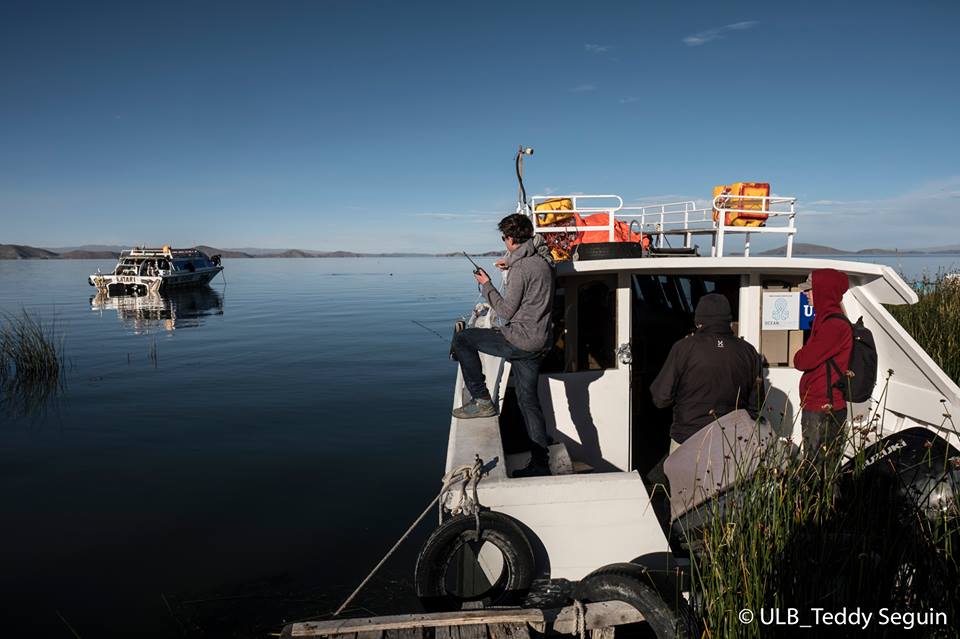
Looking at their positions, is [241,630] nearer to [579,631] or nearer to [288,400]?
[579,631]

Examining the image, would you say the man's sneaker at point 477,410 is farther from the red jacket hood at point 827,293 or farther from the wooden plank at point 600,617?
the red jacket hood at point 827,293

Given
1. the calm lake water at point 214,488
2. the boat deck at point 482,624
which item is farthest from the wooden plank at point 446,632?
the calm lake water at point 214,488

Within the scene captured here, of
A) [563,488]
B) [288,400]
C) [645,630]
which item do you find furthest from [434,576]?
[288,400]

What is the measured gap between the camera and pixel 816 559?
2869 millimetres

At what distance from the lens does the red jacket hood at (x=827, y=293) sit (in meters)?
4.77

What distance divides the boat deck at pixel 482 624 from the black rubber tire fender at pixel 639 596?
65 millimetres

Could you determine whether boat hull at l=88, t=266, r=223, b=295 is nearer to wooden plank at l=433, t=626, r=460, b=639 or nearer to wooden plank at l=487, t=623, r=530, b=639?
wooden plank at l=433, t=626, r=460, b=639

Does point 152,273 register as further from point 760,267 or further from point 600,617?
point 600,617

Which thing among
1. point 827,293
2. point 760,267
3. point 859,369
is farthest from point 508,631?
point 760,267

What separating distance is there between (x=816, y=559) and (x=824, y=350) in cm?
225

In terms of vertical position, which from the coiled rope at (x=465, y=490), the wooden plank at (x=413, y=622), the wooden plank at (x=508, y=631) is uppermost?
the coiled rope at (x=465, y=490)

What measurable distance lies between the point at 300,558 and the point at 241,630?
1444 millimetres

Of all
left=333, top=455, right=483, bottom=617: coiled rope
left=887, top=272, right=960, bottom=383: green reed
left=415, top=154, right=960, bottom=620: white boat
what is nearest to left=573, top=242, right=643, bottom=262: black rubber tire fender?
left=415, top=154, right=960, bottom=620: white boat

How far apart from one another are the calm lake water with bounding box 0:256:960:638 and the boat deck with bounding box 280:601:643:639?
334cm
